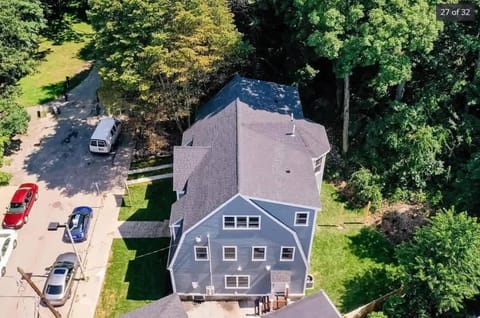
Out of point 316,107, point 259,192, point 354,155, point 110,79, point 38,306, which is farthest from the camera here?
point 316,107

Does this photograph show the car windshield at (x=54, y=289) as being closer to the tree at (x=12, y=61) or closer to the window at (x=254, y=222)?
the tree at (x=12, y=61)

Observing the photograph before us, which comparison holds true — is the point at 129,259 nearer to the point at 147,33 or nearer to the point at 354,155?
the point at 147,33

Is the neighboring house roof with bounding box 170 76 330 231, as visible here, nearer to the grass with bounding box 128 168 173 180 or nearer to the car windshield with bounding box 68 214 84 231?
the grass with bounding box 128 168 173 180

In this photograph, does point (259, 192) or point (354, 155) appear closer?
point (259, 192)

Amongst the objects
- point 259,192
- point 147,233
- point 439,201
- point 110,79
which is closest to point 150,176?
point 147,233

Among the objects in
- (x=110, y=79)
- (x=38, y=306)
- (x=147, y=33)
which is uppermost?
(x=147, y=33)

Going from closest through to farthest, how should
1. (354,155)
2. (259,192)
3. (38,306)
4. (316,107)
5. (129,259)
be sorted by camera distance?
(259,192)
(38,306)
(129,259)
(354,155)
(316,107)
